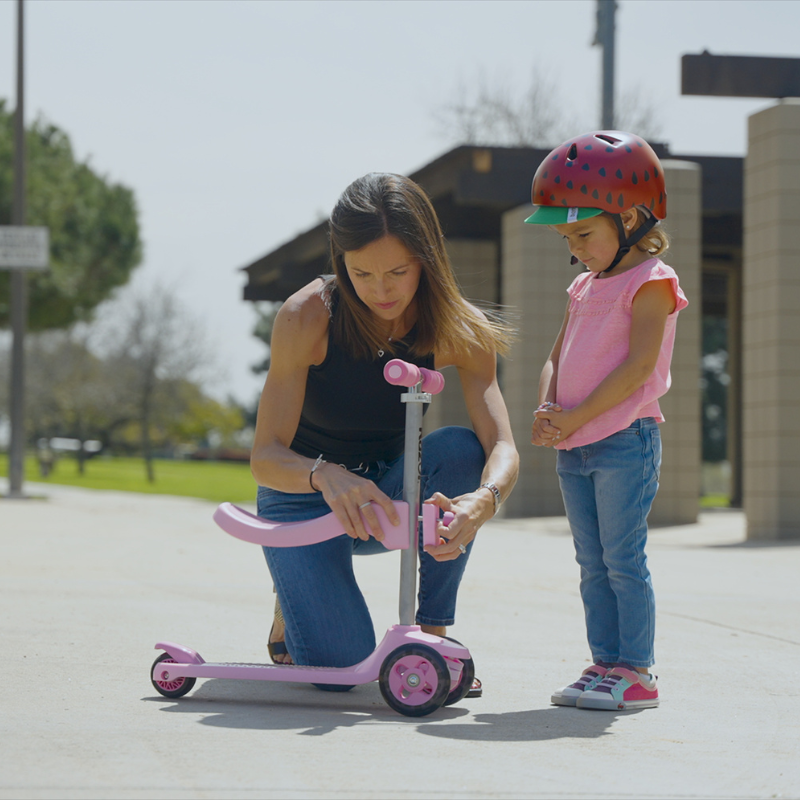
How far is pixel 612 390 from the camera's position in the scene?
3363 millimetres

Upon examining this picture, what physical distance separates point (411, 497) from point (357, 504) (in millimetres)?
149

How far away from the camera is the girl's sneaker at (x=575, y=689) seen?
3322mm

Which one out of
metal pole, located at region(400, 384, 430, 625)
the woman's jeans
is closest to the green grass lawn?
the woman's jeans

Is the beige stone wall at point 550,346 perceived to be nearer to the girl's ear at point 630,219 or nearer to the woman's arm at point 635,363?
the girl's ear at point 630,219

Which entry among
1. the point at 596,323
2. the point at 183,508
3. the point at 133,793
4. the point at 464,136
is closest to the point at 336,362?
the point at 596,323

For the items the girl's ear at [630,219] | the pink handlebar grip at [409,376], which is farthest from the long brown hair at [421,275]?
the girl's ear at [630,219]

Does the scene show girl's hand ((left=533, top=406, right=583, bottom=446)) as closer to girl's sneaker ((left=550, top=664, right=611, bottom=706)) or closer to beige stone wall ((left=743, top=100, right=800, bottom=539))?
girl's sneaker ((left=550, top=664, right=611, bottom=706))

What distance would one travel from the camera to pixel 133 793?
7.52 ft

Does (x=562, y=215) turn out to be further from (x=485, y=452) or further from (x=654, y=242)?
(x=485, y=452)

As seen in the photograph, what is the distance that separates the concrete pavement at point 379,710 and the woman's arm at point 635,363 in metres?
0.84

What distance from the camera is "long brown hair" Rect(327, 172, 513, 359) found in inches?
128

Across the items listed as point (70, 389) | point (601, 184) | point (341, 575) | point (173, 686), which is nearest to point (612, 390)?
point (601, 184)

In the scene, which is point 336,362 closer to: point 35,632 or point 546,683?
point 546,683

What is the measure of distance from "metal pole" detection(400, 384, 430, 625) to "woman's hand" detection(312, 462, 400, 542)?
0.06m
